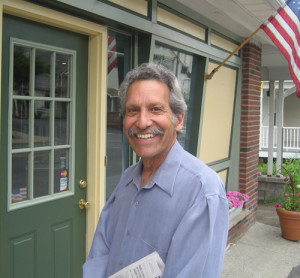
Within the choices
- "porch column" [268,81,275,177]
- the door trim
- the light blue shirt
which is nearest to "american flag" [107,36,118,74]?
the door trim

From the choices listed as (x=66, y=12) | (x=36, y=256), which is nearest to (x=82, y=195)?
(x=36, y=256)

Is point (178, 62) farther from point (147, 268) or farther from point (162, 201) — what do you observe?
point (147, 268)

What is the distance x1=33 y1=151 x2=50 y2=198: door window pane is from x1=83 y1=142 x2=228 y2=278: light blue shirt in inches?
44.6

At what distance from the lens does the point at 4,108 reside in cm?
234

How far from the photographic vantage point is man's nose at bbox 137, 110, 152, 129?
147 centimetres

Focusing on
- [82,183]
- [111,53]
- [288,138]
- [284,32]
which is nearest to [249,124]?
[284,32]

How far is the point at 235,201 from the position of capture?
201 inches

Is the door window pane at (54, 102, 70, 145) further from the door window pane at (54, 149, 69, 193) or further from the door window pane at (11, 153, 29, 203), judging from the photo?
the door window pane at (11, 153, 29, 203)

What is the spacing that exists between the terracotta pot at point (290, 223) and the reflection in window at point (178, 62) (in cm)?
210

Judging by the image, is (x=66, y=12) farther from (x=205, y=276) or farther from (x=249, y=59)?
(x=249, y=59)

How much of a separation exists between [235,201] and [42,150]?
3.29 m

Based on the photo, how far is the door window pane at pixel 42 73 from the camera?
2.56 m

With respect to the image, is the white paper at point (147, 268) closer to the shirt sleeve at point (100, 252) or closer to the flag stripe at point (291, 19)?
the shirt sleeve at point (100, 252)

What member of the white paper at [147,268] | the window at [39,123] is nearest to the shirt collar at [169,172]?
the white paper at [147,268]
